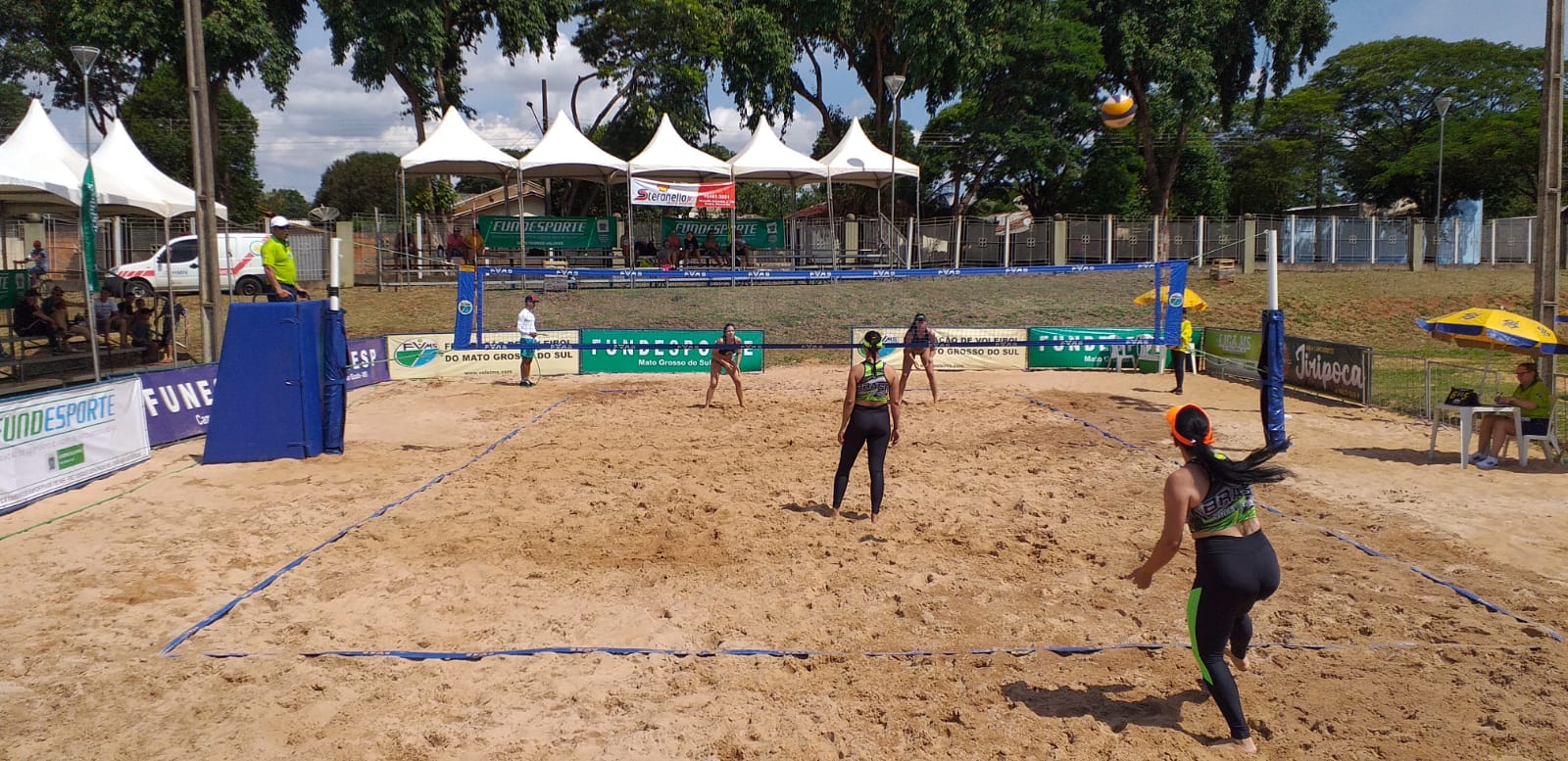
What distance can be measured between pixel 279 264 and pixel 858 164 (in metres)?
19.1

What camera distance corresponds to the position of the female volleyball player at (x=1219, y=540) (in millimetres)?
4449

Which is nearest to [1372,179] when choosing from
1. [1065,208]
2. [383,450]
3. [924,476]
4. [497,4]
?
[1065,208]

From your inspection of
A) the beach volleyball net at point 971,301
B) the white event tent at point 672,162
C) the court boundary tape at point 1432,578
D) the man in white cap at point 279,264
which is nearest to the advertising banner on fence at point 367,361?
the beach volleyball net at point 971,301

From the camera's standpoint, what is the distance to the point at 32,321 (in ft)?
51.3

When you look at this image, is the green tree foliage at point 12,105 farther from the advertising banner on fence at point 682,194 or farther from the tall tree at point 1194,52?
the tall tree at point 1194,52

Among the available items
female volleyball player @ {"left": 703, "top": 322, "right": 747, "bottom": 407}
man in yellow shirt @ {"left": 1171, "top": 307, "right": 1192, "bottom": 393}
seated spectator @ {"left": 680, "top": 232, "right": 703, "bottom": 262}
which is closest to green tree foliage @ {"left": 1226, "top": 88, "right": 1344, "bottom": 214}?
seated spectator @ {"left": 680, "top": 232, "right": 703, "bottom": 262}

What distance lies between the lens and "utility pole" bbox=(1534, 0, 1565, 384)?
11.8 metres

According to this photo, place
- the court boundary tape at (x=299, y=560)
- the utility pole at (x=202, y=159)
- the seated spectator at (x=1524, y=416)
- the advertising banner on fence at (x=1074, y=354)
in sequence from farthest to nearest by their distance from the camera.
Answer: the advertising banner on fence at (x=1074, y=354)
the utility pole at (x=202, y=159)
the seated spectator at (x=1524, y=416)
the court boundary tape at (x=299, y=560)

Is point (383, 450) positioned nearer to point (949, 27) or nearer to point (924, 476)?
point (924, 476)

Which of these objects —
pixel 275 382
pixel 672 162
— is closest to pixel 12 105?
pixel 672 162

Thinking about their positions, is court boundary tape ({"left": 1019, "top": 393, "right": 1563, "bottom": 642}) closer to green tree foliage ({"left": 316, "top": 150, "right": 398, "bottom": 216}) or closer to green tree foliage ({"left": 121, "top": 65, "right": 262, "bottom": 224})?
green tree foliage ({"left": 121, "top": 65, "right": 262, "bottom": 224})

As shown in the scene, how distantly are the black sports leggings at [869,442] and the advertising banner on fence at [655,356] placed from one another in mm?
12196

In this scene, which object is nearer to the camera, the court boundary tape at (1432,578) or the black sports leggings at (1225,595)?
the black sports leggings at (1225,595)

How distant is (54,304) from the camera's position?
1576cm
